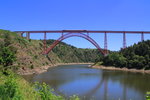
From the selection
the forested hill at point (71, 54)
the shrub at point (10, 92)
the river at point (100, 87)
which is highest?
the forested hill at point (71, 54)

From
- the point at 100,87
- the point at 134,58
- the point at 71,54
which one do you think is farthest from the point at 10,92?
the point at 71,54

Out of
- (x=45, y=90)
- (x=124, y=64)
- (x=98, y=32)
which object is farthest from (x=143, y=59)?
(x=45, y=90)

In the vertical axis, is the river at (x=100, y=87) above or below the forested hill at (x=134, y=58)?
below

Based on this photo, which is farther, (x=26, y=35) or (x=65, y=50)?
(x=65, y=50)

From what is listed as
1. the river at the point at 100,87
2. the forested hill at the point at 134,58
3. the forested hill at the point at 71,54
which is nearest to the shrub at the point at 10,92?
the river at the point at 100,87

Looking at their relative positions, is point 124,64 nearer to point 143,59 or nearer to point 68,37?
point 143,59

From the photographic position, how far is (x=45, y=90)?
785cm

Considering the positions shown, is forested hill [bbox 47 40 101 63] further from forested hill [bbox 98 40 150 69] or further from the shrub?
the shrub

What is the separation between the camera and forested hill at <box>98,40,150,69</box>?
5472cm

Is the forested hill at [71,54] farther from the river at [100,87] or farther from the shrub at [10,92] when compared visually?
the shrub at [10,92]

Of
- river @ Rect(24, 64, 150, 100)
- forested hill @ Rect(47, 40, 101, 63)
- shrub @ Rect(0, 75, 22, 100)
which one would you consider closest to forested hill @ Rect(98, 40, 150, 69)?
river @ Rect(24, 64, 150, 100)

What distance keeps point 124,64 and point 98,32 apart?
13456 mm

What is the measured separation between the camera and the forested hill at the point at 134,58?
5472 cm

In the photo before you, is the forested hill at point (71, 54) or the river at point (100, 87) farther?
the forested hill at point (71, 54)
